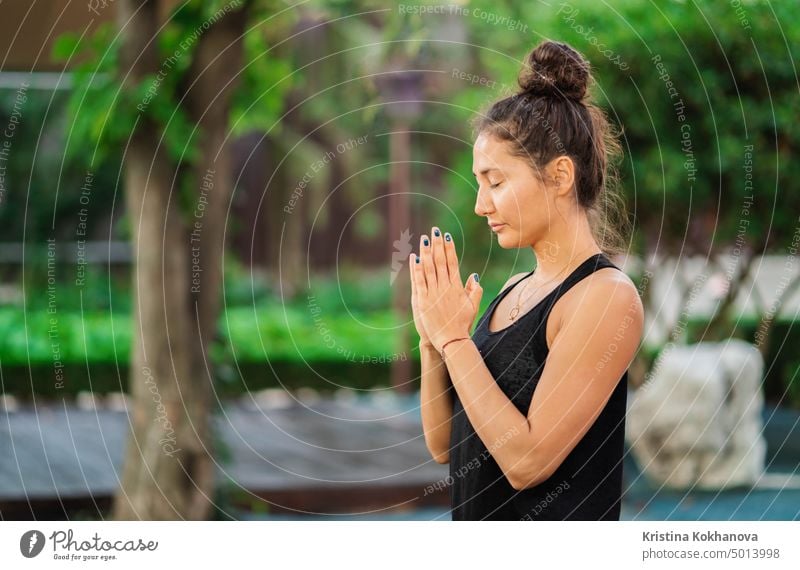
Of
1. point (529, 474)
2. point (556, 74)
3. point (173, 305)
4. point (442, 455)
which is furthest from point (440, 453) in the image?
point (173, 305)

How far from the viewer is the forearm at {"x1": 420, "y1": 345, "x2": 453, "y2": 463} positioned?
175 centimetres

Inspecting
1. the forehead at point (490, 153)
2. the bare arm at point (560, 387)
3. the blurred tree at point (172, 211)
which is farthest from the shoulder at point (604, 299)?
the blurred tree at point (172, 211)

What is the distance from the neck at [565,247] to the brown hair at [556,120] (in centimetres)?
5

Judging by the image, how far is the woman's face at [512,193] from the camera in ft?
5.57

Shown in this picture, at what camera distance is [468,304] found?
5.40 feet

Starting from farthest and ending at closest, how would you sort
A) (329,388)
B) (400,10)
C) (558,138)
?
(329,388) < (400,10) < (558,138)

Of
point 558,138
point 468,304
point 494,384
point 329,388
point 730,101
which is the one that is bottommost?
point 494,384

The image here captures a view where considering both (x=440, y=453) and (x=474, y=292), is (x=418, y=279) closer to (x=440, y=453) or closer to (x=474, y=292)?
(x=474, y=292)
